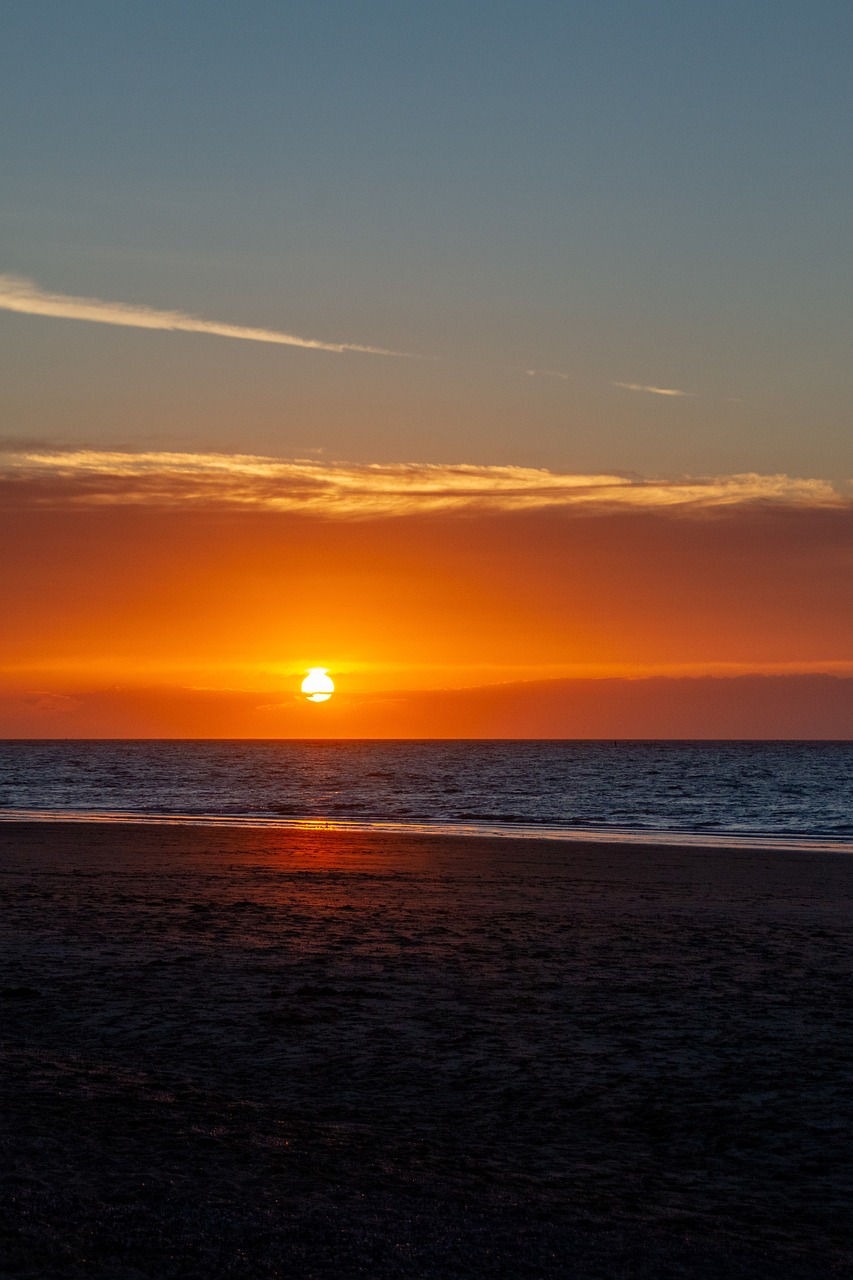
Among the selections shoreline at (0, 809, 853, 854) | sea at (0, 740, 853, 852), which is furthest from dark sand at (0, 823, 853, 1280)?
sea at (0, 740, 853, 852)

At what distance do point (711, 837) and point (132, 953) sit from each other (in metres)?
29.9

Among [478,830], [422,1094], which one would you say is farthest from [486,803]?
[422,1094]

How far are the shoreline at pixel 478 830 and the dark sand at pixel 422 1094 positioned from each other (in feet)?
59.1

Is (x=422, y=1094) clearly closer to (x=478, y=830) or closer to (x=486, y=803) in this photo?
(x=478, y=830)

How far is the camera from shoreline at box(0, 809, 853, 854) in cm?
3581

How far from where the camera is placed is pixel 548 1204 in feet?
20.4

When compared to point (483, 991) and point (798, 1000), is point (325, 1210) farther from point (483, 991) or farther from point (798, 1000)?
point (798, 1000)

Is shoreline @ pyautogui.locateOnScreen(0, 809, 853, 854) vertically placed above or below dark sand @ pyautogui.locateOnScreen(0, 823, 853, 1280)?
below

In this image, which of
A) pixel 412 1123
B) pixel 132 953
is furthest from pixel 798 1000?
pixel 132 953

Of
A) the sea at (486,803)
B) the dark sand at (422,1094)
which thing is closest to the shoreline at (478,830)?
the sea at (486,803)

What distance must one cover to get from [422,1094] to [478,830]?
32722 mm

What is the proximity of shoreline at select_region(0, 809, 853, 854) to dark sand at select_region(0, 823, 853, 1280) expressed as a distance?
18.0 meters

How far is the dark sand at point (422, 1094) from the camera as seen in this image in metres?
5.64

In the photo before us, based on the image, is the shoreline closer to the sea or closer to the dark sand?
the sea
